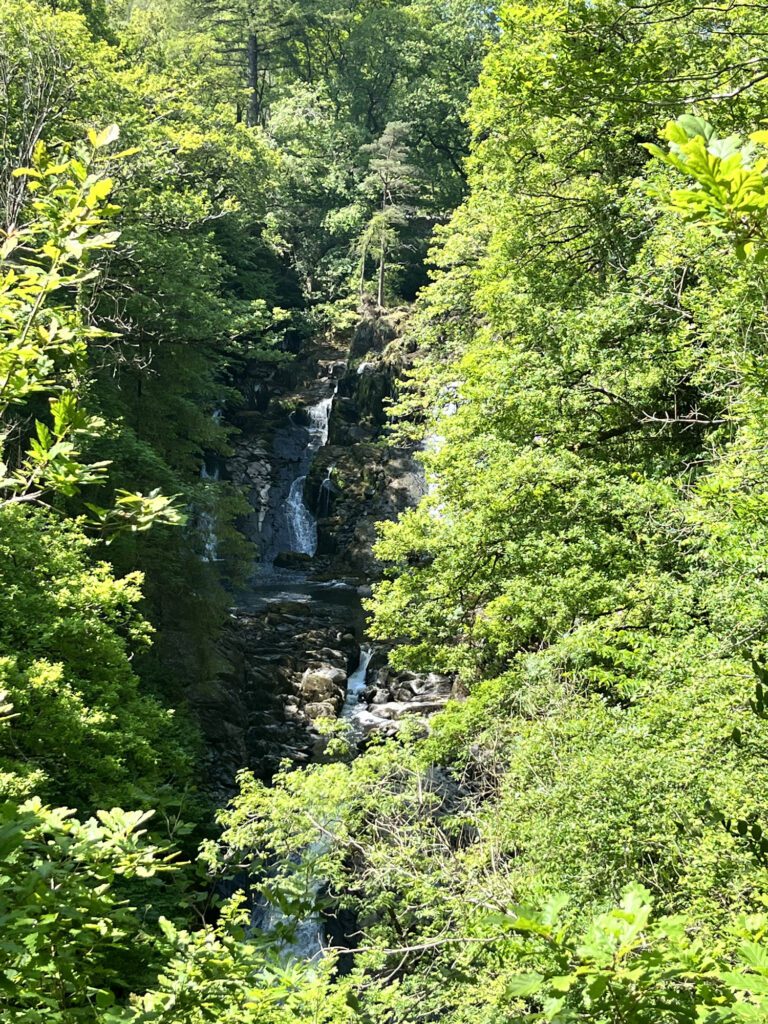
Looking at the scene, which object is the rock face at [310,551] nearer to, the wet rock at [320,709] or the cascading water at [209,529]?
the wet rock at [320,709]

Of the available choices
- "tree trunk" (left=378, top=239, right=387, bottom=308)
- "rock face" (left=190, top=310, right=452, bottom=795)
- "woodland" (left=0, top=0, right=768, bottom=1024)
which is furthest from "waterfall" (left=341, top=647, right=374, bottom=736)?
"tree trunk" (left=378, top=239, right=387, bottom=308)

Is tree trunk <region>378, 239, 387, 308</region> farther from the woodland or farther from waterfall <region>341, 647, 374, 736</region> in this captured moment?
waterfall <region>341, 647, 374, 736</region>

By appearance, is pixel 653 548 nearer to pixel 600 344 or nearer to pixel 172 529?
pixel 600 344

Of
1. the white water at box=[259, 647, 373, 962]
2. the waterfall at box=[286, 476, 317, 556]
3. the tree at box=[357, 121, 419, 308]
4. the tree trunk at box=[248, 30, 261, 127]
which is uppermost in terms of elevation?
the tree trunk at box=[248, 30, 261, 127]

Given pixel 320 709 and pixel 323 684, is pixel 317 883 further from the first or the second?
pixel 323 684

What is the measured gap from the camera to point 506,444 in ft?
26.9

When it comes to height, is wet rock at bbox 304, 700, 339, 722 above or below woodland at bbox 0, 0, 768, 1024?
below

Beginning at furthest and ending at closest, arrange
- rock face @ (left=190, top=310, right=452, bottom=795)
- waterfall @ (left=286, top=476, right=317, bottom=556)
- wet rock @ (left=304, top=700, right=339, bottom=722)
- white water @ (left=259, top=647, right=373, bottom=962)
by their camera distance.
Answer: waterfall @ (left=286, top=476, right=317, bottom=556)
wet rock @ (left=304, top=700, right=339, bottom=722)
rock face @ (left=190, top=310, right=452, bottom=795)
white water @ (left=259, top=647, right=373, bottom=962)

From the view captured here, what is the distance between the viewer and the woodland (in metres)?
1.87

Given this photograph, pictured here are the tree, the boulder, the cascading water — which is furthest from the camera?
the tree

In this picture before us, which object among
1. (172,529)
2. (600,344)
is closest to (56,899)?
(600,344)

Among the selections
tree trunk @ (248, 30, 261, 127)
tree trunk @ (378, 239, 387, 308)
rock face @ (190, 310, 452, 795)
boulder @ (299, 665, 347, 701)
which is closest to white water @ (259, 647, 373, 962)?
rock face @ (190, 310, 452, 795)

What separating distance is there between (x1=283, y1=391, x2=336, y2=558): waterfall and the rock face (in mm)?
49

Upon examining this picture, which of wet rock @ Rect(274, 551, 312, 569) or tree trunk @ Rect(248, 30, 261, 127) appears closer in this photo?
wet rock @ Rect(274, 551, 312, 569)
